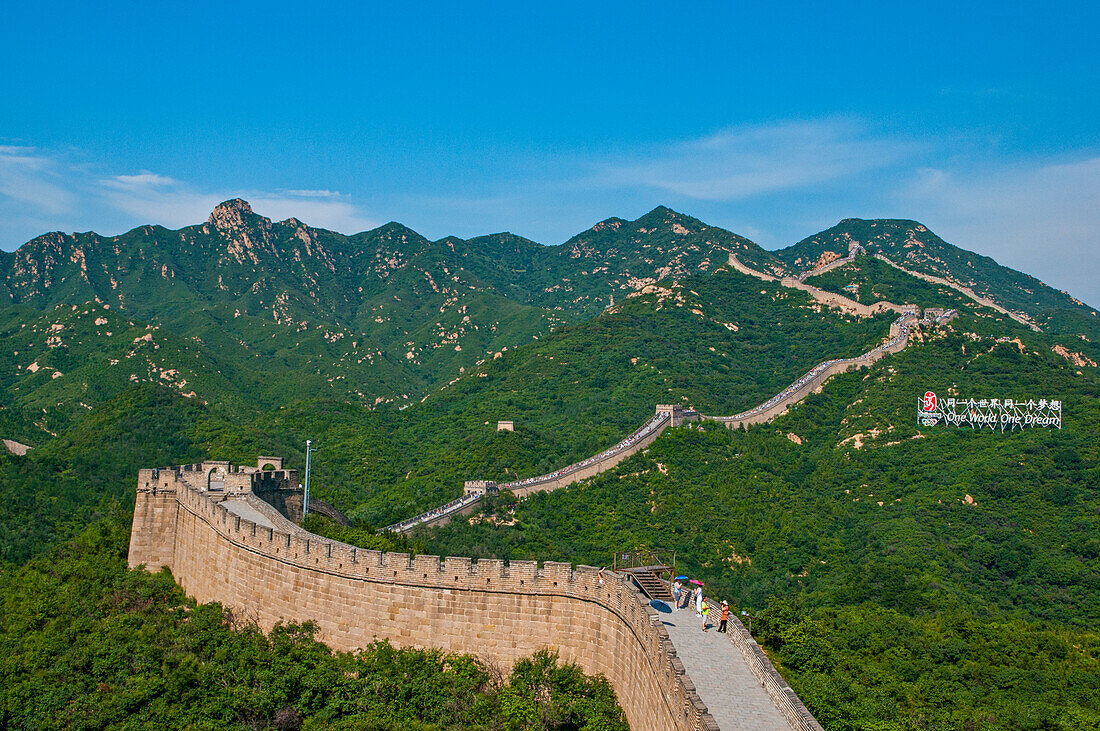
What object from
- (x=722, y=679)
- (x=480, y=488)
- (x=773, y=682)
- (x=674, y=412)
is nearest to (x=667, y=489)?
(x=674, y=412)

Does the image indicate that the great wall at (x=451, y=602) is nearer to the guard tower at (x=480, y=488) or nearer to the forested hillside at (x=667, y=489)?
the forested hillside at (x=667, y=489)

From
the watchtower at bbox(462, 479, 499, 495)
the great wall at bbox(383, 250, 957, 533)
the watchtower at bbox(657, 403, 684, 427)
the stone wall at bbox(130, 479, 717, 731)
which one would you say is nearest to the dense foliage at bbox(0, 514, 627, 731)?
the stone wall at bbox(130, 479, 717, 731)

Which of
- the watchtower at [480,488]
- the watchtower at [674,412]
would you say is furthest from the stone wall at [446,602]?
the watchtower at [674,412]

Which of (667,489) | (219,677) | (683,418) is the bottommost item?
(667,489)

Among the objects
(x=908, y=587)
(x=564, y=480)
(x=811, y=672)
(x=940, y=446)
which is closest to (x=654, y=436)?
(x=564, y=480)

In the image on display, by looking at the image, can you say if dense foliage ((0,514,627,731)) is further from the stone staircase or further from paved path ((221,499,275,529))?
paved path ((221,499,275,529))

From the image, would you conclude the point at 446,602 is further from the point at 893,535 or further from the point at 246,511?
the point at 893,535
